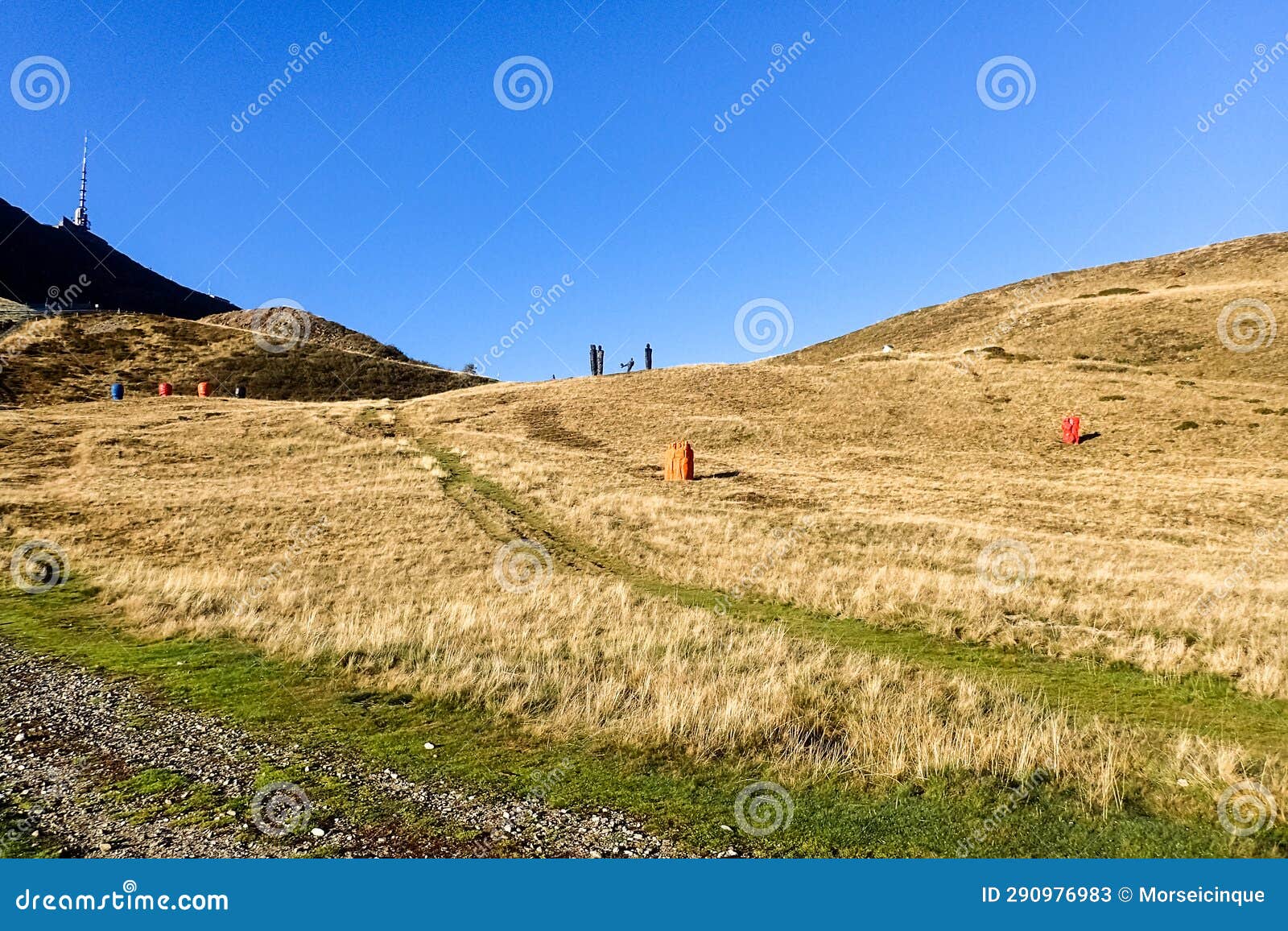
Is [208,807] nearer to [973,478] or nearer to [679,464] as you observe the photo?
[679,464]

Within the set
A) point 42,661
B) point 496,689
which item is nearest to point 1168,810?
point 496,689

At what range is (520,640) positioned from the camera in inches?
476

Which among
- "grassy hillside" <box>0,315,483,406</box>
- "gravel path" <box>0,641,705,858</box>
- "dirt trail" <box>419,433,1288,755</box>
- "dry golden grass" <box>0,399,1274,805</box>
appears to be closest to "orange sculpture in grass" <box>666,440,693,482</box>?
"dry golden grass" <box>0,399,1274,805</box>

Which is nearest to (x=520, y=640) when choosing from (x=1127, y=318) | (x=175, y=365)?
(x=175, y=365)

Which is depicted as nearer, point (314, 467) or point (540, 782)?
point (540, 782)

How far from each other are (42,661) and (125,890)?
7.52 meters

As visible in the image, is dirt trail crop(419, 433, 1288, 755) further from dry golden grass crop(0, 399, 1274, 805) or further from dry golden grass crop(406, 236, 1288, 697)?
dry golden grass crop(0, 399, 1274, 805)

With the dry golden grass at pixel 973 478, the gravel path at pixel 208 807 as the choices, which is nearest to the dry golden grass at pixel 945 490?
the dry golden grass at pixel 973 478

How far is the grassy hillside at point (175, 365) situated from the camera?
6438 cm

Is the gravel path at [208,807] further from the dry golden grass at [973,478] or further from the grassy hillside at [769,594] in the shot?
the dry golden grass at [973,478]

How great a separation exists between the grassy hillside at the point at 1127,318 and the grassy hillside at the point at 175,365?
178 feet

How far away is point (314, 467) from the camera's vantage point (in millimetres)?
37094

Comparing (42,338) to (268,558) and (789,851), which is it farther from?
(789,851)

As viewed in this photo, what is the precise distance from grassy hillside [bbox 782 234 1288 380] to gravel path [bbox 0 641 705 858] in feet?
239
